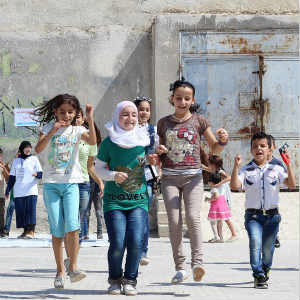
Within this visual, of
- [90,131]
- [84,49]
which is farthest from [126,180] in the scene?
[84,49]

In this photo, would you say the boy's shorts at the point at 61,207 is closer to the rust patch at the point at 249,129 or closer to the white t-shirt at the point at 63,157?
the white t-shirt at the point at 63,157

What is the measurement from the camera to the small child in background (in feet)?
39.3

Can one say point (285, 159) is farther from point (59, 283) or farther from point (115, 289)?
point (59, 283)

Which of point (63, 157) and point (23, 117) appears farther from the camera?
point (23, 117)

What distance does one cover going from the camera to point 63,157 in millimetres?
6316

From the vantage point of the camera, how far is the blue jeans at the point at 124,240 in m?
5.89

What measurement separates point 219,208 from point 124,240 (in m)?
6.22

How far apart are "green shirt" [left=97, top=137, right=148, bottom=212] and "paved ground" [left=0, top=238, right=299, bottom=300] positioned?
2.38 feet

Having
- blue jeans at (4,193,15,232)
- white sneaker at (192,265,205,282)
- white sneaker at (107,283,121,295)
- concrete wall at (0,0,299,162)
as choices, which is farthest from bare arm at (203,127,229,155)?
concrete wall at (0,0,299,162)

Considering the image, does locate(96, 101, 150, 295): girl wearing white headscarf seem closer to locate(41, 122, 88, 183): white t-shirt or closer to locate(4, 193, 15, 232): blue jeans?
locate(41, 122, 88, 183): white t-shirt

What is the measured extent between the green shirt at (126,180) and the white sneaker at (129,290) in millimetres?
606

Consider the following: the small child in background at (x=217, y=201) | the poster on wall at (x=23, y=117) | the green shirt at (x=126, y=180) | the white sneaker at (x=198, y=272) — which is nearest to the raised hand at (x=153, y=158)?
the green shirt at (x=126, y=180)

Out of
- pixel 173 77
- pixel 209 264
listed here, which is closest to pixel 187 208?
pixel 209 264

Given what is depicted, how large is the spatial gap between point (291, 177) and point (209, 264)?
93.2 inches
